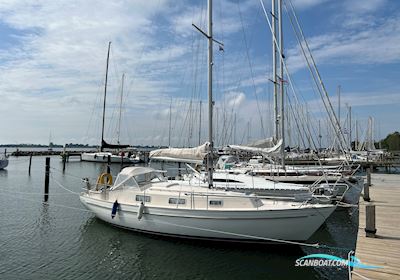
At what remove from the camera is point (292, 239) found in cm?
1277

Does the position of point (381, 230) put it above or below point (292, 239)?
above

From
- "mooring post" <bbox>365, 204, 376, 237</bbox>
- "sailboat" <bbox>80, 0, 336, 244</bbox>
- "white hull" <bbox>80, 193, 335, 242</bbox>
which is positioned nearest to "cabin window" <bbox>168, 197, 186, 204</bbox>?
"sailboat" <bbox>80, 0, 336, 244</bbox>

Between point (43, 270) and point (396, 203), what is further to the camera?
point (396, 203)

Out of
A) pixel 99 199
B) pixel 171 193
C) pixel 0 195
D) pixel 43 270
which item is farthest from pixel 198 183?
pixel 0 195

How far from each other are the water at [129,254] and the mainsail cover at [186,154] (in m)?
4.21

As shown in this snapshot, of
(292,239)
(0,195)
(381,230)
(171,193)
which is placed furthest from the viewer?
(0,195)

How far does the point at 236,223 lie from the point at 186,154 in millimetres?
4950

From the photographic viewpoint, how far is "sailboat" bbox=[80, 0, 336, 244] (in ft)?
41.4

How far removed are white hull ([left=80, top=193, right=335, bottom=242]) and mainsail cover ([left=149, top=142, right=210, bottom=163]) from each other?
3.30 m

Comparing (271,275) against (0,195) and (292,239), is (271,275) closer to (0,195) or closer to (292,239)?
(292,239)

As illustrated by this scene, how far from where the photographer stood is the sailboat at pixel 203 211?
12625 millimetres

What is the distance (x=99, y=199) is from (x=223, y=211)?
718 cm

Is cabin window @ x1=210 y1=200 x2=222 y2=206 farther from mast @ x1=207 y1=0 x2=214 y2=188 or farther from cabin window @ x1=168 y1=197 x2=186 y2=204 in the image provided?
mast @ x1=207 y1=0 x2=214 y2=188

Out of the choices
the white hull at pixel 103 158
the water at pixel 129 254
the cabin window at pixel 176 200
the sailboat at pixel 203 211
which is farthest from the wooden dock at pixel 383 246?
the white hull at pixel 103 158
